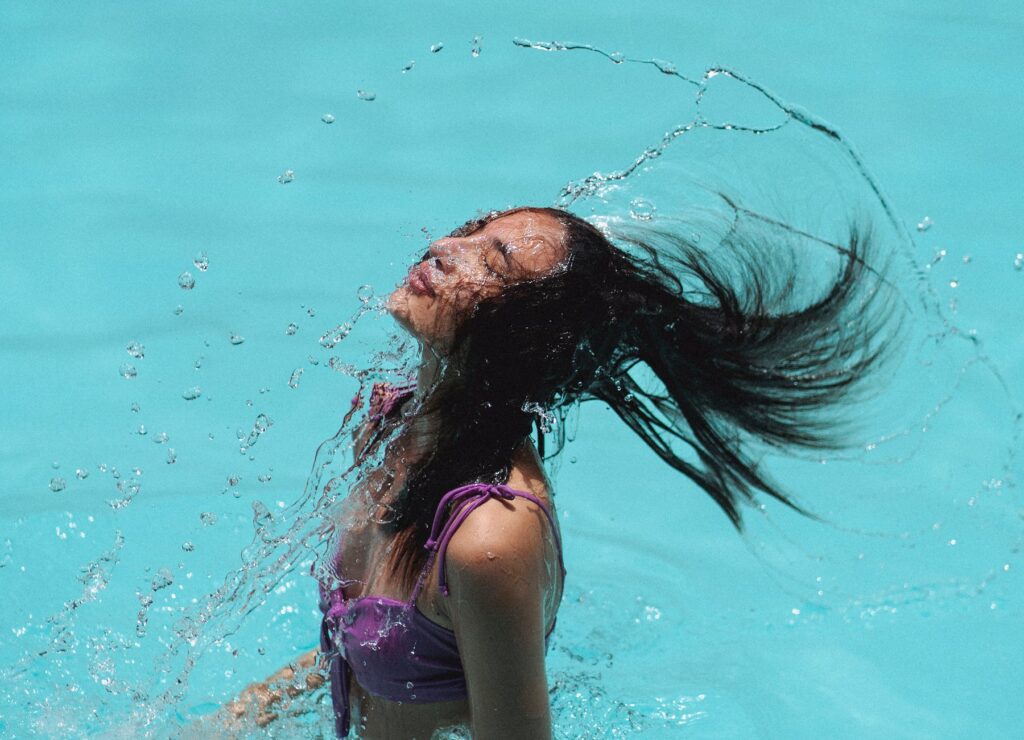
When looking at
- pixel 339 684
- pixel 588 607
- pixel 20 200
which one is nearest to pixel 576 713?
pixel 588 607

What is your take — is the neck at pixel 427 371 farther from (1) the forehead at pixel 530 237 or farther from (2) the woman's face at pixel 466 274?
(1) the forehead at pixel 530 237

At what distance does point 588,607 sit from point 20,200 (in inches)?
104

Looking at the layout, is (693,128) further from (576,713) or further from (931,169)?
(931,169)

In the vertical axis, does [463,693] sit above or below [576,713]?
above

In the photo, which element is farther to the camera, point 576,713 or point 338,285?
point 338,285

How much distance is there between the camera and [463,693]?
194 centimetres

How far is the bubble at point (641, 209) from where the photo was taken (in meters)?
2.23

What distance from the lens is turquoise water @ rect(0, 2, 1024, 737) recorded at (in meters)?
2.97

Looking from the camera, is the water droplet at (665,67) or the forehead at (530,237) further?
the water droplet at (665,67)

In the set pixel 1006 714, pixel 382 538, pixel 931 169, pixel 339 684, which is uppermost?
pixel 931 169

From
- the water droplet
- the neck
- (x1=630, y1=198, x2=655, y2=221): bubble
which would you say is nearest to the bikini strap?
the neck

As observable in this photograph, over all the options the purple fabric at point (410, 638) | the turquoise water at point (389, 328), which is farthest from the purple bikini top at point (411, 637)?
the turquoise water at point (389, 328)

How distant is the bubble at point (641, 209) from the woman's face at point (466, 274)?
0.41m

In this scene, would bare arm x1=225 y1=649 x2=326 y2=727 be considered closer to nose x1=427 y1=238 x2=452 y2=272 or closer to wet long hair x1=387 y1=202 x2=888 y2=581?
wet long hair x1=387 y1=202 x2=888 y2=581
